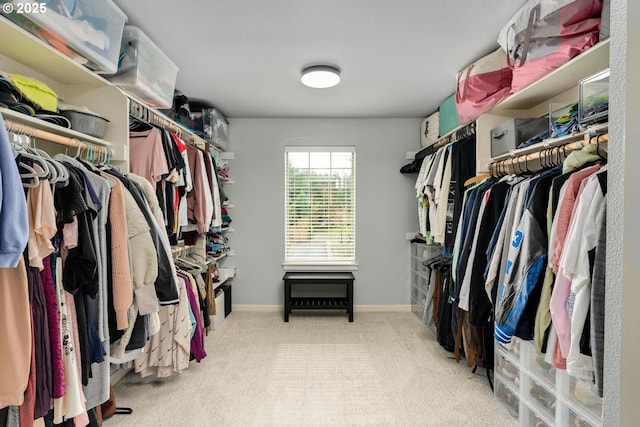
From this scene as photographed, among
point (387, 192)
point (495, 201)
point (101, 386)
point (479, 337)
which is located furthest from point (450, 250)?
point (101, 386)

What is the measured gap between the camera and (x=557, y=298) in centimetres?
140

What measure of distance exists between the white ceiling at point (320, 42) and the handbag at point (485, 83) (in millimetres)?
88

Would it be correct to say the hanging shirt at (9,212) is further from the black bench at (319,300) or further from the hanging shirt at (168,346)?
the black bench at (319,300)

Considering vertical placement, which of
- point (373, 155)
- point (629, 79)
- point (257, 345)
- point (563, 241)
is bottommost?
point (257, 345)

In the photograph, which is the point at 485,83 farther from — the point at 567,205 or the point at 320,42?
the point at 567,205

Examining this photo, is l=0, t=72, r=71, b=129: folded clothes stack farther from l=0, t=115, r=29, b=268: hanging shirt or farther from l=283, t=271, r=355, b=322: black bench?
l=283, t=271, r=355, b=322: black bench

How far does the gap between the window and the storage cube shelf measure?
2.29m

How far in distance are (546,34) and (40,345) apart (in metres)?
2.53

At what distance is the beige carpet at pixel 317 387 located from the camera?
2088 millimetres

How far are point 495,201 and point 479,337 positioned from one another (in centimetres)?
118

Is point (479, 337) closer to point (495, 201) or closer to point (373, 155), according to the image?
point (495, 201)

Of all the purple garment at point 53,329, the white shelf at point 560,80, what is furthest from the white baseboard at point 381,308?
the purple garment at point 53,329

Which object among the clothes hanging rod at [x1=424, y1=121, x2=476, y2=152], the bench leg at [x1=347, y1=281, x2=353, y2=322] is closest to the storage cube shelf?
the clothes hanging rod at [x1=424, y1=121, x2=476, y2=152]

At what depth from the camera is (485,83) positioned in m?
2.43
